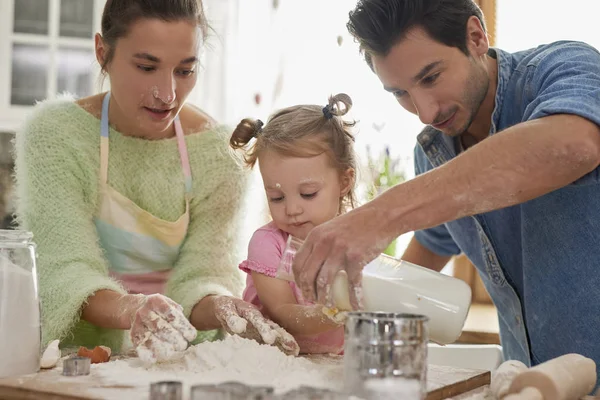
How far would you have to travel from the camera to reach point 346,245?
117 centimetres

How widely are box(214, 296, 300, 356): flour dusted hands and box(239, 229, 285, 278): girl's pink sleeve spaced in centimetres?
14

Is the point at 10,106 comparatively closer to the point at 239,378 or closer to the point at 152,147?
the point at 152,147

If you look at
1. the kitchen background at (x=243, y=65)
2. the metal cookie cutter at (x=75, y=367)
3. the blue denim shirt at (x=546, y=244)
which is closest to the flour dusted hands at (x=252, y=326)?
the metal cookie cutter at (x=75, y=367)

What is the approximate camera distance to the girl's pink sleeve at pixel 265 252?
65.7 inches

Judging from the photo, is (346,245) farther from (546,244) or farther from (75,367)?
(546,244)

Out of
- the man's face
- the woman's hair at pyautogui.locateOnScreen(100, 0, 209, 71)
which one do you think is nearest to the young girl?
the man's face

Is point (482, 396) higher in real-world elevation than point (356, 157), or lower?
lower

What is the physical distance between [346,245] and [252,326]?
39 cm

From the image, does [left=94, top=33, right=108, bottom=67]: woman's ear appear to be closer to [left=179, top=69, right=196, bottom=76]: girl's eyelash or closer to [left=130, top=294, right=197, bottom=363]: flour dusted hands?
[left=179, top=69, right=196, bottom=76]: girl's eyelash

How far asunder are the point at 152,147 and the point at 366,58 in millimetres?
577

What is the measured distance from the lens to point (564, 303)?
1576 mm

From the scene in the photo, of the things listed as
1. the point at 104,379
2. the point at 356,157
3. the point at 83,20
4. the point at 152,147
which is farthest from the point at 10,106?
the point at 104,379

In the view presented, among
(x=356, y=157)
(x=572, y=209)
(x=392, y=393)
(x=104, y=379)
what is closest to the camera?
(x=392, y=393)

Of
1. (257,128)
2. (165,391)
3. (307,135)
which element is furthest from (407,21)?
(165,391)
